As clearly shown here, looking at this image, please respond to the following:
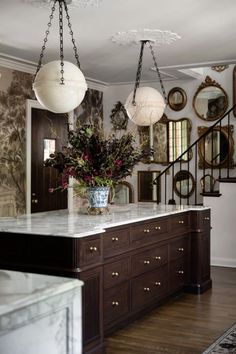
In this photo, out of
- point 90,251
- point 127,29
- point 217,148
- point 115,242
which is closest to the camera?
point 90,251

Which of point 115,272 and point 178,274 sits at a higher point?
point 115,272

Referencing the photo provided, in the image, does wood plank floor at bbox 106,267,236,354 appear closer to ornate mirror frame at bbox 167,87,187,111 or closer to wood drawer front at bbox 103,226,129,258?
wood drawer front at bbox 103,226,129,258

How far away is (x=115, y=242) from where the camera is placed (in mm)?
4066

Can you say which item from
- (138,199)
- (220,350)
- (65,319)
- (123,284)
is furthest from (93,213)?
(138,199)

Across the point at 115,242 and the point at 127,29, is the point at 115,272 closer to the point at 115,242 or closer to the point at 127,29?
the point at 115,242

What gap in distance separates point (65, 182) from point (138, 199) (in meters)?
4.60

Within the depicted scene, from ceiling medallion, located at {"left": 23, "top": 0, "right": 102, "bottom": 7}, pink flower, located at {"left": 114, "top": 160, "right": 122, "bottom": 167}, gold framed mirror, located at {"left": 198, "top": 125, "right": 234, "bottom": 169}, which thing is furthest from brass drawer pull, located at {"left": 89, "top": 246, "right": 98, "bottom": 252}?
gold framed mirror, located at {"left": 198, "top": 125, "right": 234, "bottom": 169}

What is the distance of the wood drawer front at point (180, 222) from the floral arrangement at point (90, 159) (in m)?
0.93

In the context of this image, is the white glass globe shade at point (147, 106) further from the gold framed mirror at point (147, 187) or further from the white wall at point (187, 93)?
the gold framed mirror at point (147, 187)

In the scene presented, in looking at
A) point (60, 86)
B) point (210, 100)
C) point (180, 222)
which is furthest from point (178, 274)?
point (210, 100)

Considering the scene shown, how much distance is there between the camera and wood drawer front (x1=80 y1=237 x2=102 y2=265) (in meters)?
3.54

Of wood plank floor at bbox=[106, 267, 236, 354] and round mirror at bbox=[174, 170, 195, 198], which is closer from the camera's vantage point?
wood plank floor at bbox=[106, 267, 236, 354]

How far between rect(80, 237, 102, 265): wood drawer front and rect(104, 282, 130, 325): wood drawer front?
1.34 ft

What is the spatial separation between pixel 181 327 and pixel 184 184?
4339mm
